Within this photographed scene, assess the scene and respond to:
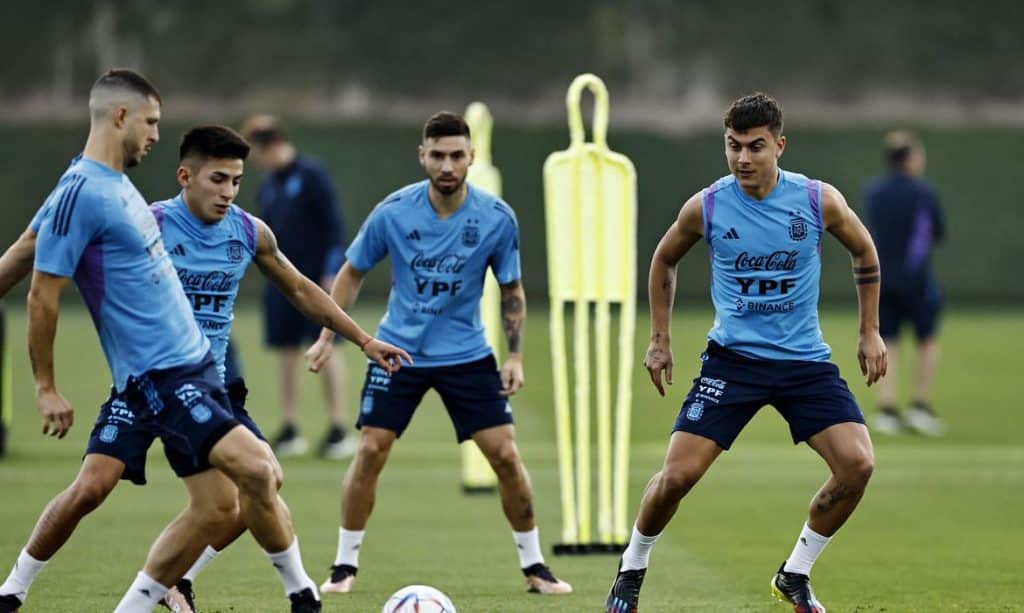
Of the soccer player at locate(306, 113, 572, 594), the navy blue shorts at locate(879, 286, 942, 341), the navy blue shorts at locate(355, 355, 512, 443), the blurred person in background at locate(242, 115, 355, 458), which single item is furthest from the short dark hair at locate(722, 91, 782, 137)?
the navy blue shorts at locate(879, 286, 942, 341)

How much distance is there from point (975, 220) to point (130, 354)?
93.6 feet

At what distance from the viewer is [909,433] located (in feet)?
53.2

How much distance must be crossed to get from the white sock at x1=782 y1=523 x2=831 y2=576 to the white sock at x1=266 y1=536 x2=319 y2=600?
6.82 feet

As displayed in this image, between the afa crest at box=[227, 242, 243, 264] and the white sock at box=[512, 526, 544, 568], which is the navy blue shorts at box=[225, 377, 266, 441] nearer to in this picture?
the afa crest at box=[227, 242, 243, 264]

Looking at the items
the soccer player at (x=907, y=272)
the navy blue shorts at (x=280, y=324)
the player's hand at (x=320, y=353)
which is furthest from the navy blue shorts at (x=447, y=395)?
the soccer player at (x=907, y=272)

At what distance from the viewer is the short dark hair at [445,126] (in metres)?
8.55

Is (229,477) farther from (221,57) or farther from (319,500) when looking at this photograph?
(221,57)

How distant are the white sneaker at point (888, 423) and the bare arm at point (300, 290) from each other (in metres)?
9.61

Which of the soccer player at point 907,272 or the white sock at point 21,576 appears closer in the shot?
the white sock at point 21,576

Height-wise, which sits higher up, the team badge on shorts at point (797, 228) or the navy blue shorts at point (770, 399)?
the team badge on shorts at point (797, 228)

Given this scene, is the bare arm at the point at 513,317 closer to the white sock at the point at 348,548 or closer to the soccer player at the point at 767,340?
the white sock at the point at 348,548

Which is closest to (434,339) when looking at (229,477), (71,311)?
(229,477)

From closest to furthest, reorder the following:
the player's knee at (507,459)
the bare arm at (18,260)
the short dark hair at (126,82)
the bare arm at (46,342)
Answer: the bare arm at (46,342)
the short dark hair at (126,82)
the bare arm at (18,260)
the player's knee at (507,459)

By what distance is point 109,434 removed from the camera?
7.23m
